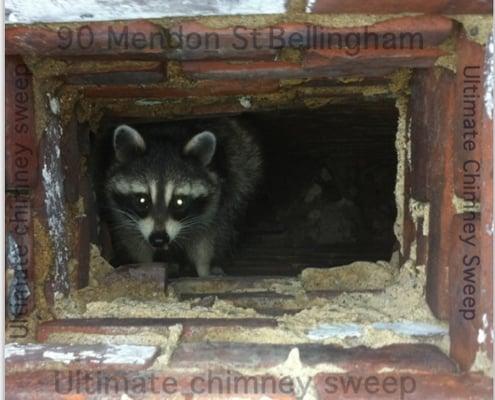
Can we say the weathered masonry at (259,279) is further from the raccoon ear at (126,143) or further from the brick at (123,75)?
the raccoon ear at (126,143)

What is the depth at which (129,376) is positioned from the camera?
1.90 m

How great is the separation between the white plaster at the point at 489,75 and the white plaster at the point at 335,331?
721 millimetres

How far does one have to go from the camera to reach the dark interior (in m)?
4.33

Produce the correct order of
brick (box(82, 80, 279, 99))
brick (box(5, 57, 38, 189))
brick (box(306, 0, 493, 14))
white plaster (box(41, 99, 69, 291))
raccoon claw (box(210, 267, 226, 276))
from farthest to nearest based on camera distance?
raccoon claw (box(210, 267, 226, 276)) < brick (box(82, 80, 279, 99)) < white plaster (box(41, 99, 69, 291)) < brick (box(5, 57, 38, 189)) < brick (box(306, 0, 493, 14))

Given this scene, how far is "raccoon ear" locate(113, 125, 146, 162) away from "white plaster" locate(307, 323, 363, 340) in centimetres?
179

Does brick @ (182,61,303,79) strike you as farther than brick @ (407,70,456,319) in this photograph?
Yes

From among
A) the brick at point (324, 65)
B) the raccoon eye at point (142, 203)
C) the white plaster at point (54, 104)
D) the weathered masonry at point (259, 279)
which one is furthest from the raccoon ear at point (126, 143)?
the brick at point (324, 65)

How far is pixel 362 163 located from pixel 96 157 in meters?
1.72

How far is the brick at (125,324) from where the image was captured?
84.9 inches

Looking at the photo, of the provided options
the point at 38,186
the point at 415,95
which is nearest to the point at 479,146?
the point at 415,95

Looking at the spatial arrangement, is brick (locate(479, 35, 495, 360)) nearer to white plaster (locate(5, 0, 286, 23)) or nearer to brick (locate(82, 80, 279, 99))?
white plaster (locate(5, 0, 286, 23))

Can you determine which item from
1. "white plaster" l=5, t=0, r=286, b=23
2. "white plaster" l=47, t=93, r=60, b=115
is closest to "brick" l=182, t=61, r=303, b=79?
"white plaster" l=5, t=0, r=286, b=23

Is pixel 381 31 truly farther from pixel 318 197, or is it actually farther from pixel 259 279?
pixel 318 197

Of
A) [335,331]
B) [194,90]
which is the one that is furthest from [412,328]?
[194,90]
